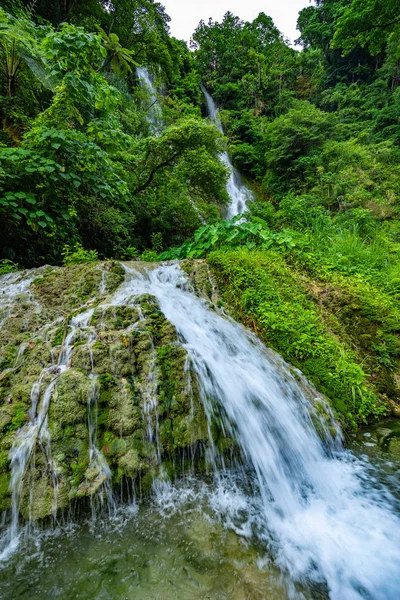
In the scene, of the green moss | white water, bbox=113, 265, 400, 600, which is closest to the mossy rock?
white water, bbox=113, 265, 400, 600

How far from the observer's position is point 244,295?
4.01 meters

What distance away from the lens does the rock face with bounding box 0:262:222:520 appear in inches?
74.8

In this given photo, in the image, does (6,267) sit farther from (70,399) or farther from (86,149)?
(70,399)

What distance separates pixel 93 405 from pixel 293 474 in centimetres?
180

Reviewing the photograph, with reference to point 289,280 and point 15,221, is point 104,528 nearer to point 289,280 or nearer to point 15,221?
point 289,280

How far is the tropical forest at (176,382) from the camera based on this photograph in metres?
1.63

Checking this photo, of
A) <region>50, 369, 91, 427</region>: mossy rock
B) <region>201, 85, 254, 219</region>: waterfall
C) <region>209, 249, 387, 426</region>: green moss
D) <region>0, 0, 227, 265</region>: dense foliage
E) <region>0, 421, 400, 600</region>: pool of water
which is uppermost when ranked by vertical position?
<region>201, 85, 254, 219</region>: waterfall

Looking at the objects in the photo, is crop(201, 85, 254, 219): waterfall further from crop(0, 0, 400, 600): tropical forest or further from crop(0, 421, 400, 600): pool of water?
crop(0, 421, 400, 600): pool of water

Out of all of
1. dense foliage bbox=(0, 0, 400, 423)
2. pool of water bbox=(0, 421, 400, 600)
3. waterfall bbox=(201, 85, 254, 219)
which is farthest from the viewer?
waterfall bbox=(201, 85, 254, 219)

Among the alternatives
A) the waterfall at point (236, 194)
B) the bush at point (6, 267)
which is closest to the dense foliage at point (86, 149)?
the bush at point (6, 267)

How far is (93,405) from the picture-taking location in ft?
7.18

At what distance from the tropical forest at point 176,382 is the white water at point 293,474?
1cm

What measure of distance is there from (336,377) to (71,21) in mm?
11692

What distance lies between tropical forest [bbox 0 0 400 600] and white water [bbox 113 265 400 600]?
0.01 metres
